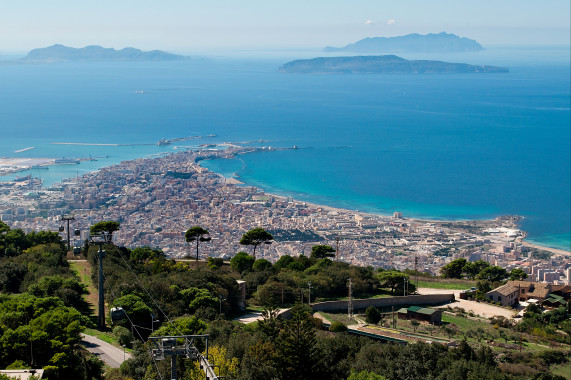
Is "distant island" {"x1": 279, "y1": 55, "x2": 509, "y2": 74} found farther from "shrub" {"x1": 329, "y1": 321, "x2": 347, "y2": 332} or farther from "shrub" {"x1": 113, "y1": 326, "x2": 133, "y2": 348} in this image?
"shrub" {"x1": 113, "y1": 326, "x2": 133, "y2": 348}

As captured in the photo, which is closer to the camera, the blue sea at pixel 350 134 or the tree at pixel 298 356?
the tree at pixel 298 356

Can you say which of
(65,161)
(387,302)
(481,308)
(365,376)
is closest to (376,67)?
(65,161)

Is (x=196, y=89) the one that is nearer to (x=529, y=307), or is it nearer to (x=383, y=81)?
(x=383, y=81)

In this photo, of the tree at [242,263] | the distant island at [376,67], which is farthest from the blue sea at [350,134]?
the distant island at [376,67]

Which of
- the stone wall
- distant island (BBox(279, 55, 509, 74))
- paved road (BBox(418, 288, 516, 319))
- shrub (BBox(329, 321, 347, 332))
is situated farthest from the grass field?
distant island (BBox(279, 55, 509, 74))

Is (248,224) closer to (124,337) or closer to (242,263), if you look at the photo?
(242,263)

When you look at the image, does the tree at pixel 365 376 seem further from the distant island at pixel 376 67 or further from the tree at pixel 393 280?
the distant island at pixel 376 67

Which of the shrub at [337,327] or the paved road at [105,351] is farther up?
the paved road at [105,351]
